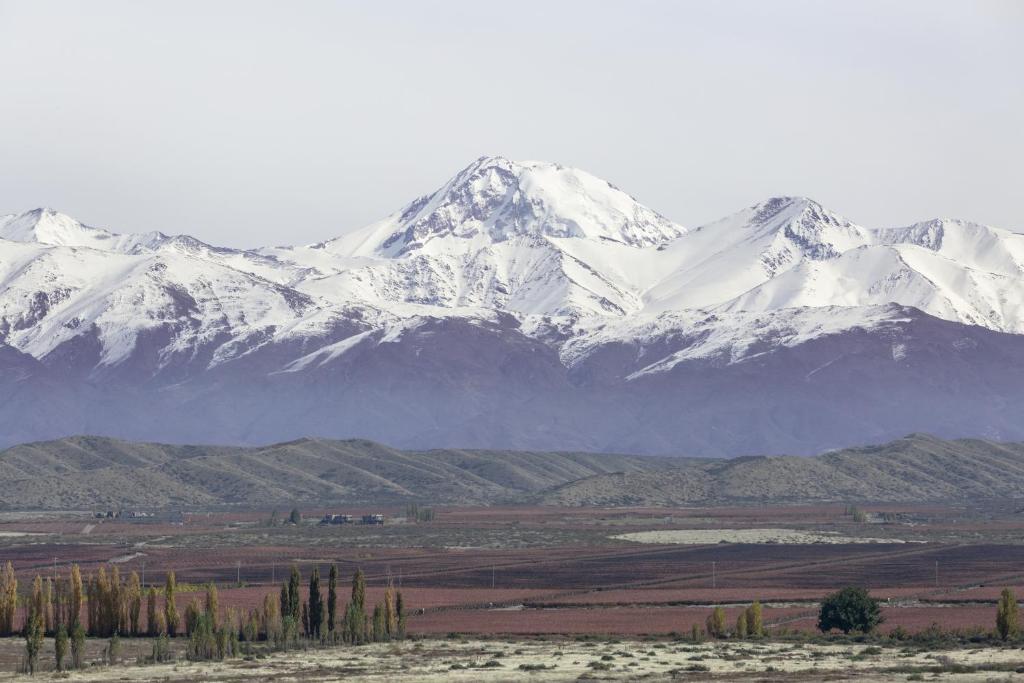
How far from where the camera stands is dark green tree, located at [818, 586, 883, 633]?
11256 cm

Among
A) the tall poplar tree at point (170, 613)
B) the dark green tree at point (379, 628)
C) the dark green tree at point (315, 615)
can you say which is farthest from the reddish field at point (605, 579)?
the tall poplar tree at point (170, 613)

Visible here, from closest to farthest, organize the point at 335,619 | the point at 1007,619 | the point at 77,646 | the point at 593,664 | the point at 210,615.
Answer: the point at 593,664 → the point at 77,646 → the point at 1007,619 → the point at 210,615 → the point at 335,619

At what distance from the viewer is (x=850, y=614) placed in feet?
369

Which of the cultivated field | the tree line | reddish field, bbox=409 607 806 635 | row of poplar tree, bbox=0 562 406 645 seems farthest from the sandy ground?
reddish field, bbox=409 607 806 635

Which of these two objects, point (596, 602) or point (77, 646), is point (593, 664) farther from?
point (596, 602)

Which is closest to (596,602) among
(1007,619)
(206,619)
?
(1007,619)

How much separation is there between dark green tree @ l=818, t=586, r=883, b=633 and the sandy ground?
7.49 metres

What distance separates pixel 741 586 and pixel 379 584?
26.7 m

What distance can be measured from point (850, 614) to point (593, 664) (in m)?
21.4

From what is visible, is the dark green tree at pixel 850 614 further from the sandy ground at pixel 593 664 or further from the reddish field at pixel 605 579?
the sandy ground at pixel 593 664

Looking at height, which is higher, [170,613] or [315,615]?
[170,613]

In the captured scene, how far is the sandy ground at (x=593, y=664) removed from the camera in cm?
9181

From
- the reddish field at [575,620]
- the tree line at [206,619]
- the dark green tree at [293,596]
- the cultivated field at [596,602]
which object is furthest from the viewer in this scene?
the reddish field at [575,620]

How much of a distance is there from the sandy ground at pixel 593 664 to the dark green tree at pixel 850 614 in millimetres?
7491
